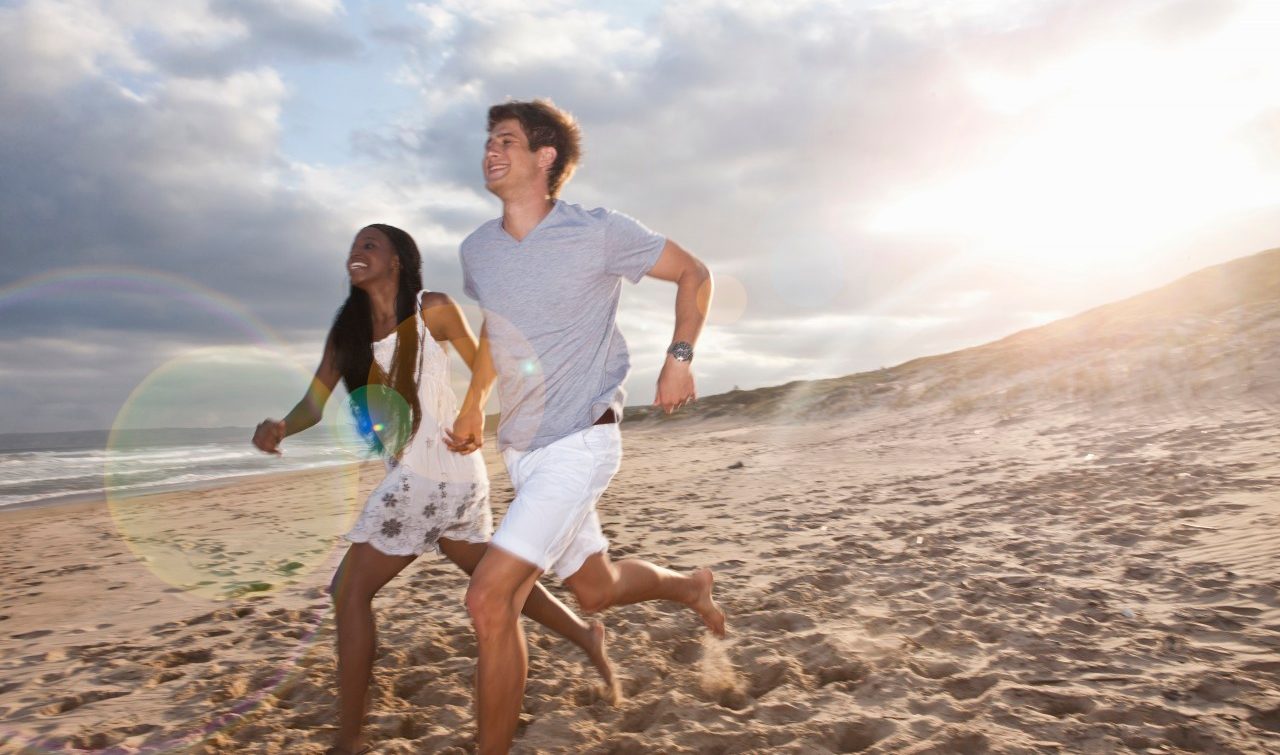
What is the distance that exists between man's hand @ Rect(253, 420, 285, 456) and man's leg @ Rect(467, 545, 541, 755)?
123 cm

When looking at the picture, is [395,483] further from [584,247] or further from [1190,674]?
[1190,674]

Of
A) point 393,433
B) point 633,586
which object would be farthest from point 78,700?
point 633,586

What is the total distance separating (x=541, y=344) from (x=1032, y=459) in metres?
9.03

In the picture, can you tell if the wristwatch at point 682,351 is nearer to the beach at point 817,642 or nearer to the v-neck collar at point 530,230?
the v-neck collar at point 530,230

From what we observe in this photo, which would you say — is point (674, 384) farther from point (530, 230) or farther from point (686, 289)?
point (530, 230)

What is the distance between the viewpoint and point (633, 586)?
10.8ft

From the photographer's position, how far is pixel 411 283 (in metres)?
3.21

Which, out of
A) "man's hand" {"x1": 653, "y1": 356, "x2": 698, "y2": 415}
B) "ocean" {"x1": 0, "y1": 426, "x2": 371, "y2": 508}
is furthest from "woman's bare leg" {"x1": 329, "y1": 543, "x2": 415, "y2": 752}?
"ocean" {"x1": 0, "y1": 426, "x2": 371, "y2": 508}

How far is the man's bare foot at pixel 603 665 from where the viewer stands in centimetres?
335

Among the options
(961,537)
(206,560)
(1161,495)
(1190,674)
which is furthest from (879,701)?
(206,560)

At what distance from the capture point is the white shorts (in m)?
2.55

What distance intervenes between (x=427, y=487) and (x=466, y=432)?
13.1 inches

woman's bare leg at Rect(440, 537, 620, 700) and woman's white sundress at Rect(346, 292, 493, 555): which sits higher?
woman's white sundress at Rect(346, 292, 493, 555)

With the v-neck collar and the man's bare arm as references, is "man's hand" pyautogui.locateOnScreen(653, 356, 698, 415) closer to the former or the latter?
the man's bare arm
